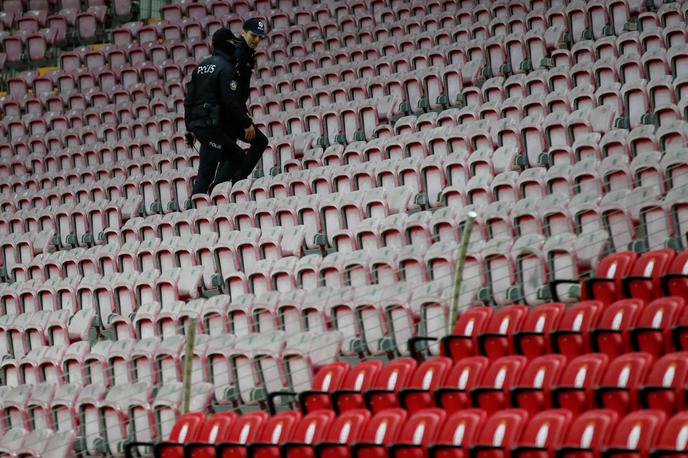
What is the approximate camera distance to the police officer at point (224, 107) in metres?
9.59

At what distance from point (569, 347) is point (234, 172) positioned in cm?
508

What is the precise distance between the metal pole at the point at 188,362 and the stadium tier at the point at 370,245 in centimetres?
1

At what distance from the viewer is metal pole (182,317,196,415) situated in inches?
233

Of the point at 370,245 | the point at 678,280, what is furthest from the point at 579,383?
the point at 370,245

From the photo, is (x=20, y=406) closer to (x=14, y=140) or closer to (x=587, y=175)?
(x=587, y=175)

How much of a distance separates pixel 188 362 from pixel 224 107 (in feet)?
→ 13.2

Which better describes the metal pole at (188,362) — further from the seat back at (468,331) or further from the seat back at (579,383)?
the seat back at (579,383)

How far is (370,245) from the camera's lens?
7.64 meters

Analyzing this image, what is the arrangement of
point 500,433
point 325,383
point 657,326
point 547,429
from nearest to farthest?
1. point 547,429
2. point 500,433
3. point 657,326
4. point 325,383

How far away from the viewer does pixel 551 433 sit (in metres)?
4.61

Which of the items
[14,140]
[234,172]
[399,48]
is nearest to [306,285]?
[234,172]

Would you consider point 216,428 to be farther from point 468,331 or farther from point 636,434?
point 636,434

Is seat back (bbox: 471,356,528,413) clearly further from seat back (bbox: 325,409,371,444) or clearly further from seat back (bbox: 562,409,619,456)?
seat back (bbox: 562,409,619,456)

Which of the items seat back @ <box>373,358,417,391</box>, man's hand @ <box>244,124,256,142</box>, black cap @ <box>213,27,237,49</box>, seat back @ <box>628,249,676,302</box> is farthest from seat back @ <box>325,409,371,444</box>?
black cap @ <box>213,27,237,49</box>
